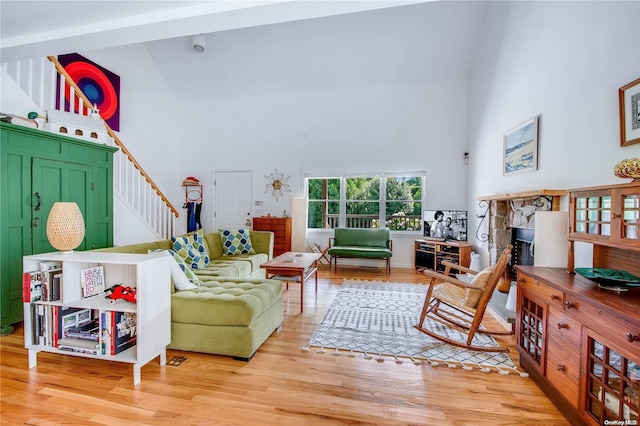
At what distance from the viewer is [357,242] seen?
5969 mm

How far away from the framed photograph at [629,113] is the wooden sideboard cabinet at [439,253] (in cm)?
314

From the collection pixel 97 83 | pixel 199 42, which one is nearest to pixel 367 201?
pixel 199 42

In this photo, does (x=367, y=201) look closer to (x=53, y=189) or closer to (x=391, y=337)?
(x=391, y=337)

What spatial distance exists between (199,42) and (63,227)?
15.6 ft

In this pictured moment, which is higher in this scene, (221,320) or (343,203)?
(343,203)

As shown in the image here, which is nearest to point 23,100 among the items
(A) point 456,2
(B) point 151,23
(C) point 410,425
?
(B) point 151,23

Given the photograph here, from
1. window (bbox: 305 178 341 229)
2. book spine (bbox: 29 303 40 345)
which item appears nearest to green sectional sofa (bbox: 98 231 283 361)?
book spine (bbox: 29 303 40 345)

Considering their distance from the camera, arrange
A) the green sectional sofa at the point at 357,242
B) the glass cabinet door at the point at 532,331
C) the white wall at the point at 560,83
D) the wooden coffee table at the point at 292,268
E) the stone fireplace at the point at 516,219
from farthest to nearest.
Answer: the green sectional sofa at the point at 357,242 < the wooden coffee table at the point at 292,268 < the stone fireplace at the point at 516,219 < the white wall at the point at 560,83 < the glass cabinet door at the point at 532,331

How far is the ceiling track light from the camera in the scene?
17.8ft

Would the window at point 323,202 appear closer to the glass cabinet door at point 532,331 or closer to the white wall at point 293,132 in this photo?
the white wall at point 293,132

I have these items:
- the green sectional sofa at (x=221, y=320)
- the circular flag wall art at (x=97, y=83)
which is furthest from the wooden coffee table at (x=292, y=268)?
the circular flag wall art at (x=97, y=83)

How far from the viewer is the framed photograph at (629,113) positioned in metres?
1.99

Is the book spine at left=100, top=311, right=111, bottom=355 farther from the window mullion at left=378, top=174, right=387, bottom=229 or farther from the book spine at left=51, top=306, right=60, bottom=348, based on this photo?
the window mullion at left=378, top=174, right=387, bottom=229

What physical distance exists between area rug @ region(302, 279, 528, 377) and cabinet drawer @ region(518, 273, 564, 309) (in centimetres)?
64
